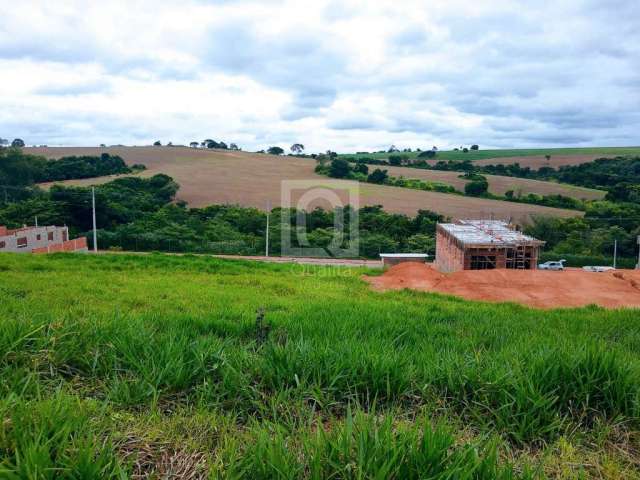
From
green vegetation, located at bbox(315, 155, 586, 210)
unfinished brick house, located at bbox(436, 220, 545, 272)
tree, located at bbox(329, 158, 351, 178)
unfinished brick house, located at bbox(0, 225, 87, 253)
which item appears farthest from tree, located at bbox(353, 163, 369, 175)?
unfinished brick house, located at bbox(436, 220, 545, 272)

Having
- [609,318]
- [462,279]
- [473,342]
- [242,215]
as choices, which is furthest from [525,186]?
[473,342]

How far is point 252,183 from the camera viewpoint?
5416cm

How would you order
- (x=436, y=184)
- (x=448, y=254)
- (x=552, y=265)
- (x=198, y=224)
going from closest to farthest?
(x=448, y=254) < (x=552, y=265) < (x=198, y=224) < (x=436, y=184)

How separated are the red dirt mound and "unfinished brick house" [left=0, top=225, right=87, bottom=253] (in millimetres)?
17322

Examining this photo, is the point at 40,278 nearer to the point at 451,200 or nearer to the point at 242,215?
the point at 242,215

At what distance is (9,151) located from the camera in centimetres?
4962

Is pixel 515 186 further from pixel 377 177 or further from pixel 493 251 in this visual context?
pixel 493 251

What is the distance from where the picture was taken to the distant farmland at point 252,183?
43.5m

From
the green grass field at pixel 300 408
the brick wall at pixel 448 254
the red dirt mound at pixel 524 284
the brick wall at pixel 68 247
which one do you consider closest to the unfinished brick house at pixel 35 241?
the brick wall at pixel 68 247

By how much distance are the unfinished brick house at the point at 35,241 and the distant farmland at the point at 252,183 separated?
1717cm

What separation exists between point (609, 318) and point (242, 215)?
32.9 meters

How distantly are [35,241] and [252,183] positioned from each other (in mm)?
30196

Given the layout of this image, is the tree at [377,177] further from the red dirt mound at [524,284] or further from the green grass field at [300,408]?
the green grass field at [300,408]

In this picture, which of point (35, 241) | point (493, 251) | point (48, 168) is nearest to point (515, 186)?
point (493, 251)
